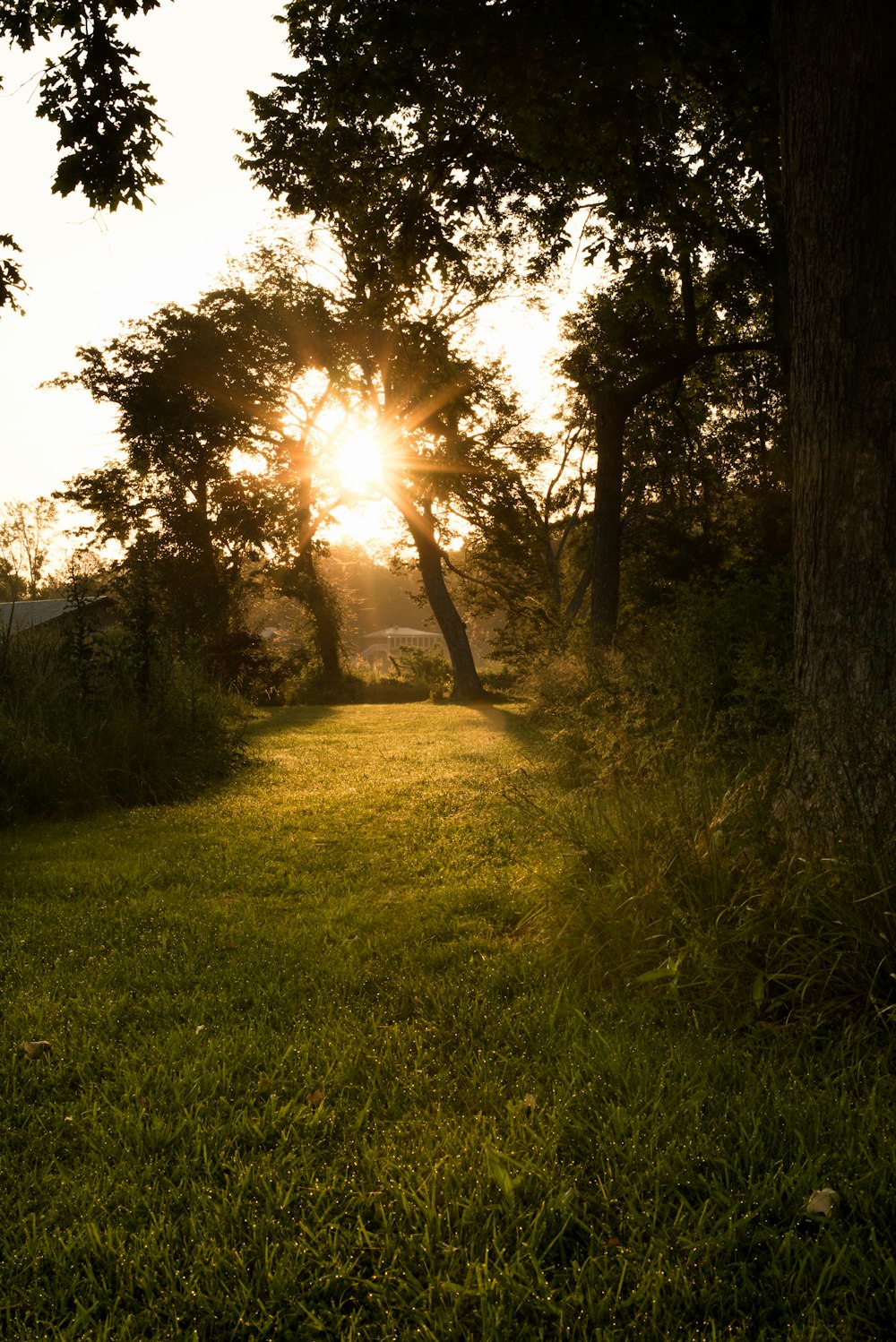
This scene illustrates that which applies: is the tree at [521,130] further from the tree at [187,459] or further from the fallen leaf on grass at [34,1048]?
the tree at [187,459]

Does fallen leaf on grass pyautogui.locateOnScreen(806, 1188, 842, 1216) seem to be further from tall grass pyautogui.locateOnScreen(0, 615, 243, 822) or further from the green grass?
tall grass pyautogui.locateOnScreen(0, 615, 243, 822)

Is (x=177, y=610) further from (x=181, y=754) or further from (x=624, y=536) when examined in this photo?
(x=181, y=754)

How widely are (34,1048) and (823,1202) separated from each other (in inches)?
108

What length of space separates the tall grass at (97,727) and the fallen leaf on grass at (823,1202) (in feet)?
22.7

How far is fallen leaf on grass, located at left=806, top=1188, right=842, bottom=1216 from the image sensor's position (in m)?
2.09

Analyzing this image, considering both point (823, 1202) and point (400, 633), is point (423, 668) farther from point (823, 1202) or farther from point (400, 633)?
point (400, 633)

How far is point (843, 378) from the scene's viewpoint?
433cm

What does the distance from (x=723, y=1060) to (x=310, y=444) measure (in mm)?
28823

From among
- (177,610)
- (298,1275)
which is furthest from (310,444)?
(298,1275)

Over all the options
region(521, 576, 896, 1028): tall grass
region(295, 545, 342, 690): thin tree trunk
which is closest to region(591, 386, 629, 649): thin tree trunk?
region(521, 576, 896, 1028): tall grass

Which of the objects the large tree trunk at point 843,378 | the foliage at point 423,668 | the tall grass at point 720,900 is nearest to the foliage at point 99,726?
the tall grass at point 720,900

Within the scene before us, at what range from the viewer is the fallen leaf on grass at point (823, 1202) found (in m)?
2.09

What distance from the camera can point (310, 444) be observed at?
2941 cm

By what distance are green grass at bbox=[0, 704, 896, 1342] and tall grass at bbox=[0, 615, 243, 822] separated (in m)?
3.28
